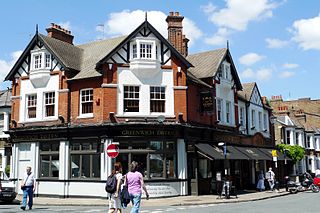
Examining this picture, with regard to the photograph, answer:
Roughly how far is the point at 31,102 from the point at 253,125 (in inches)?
759

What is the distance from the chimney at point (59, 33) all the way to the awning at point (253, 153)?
15.5 m

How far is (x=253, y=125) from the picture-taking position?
117ft

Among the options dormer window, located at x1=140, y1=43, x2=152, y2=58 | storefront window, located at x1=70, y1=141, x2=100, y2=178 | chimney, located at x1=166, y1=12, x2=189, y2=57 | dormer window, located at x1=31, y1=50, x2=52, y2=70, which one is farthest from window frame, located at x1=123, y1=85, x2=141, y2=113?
chimney, located at x1=166, y1=12, x2=189, y2=57

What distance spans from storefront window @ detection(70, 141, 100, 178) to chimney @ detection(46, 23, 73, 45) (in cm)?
931

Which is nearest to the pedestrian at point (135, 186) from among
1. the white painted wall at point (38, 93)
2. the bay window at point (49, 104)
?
the white painted wall at point (38, 93)

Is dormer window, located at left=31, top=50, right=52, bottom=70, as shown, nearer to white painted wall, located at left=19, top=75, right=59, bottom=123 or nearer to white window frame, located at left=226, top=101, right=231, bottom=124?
white painted wall, located at left=19, top=75, right=59, bottom=123

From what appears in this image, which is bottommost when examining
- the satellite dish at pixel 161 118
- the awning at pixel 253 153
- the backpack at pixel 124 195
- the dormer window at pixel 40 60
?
the backpack at pixel 124 195

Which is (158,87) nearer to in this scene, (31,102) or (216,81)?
(216,81)

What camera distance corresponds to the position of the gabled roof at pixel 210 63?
2903 cm

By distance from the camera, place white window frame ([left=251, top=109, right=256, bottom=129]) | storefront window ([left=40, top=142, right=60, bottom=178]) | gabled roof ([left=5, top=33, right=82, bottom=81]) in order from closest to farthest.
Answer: storefront window ([left=40, top=142, right=60, bottom=178]) → gabled roof ([left=5, top=33, right=82, bottom=81]) → white window frame ([left=251, top=109, right=256, bottom=129])

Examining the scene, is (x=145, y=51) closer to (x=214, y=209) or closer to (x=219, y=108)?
(x=219, y=108)

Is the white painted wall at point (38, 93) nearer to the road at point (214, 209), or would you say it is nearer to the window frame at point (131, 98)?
the window frame at point (131, 98)

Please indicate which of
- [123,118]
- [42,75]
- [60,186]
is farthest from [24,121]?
[123,118]

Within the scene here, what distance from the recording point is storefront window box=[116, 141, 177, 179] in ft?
77.0
